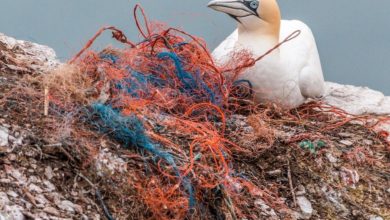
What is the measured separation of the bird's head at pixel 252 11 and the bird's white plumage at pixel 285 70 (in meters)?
0.17

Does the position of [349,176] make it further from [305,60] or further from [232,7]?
[232,7]

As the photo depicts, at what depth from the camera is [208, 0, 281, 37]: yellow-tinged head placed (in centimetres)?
919

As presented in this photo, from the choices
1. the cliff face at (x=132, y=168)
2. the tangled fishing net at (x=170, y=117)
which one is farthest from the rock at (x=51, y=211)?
the tangled fishing net at (x=170, y=117)

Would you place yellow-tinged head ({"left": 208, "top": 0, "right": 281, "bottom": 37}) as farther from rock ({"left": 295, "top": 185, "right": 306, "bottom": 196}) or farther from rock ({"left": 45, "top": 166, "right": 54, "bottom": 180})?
rock ({"left": 45, "top": 166, "right": 54, "bottom": 180})

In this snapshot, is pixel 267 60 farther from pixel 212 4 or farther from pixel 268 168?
pixel 268 168

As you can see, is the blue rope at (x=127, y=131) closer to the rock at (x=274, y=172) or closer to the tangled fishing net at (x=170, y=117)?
the tangled fishing net at (x=170, y=117)

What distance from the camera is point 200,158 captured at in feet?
23.0

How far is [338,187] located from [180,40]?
222 centimetres

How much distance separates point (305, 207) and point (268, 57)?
6.98 ft

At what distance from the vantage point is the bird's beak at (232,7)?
9148 mm

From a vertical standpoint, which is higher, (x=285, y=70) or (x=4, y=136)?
(x=4, y=136)

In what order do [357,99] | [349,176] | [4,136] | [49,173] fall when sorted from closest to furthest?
[49,173] → [4,136] → [349,176] → [357,99]

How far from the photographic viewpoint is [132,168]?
6543mm

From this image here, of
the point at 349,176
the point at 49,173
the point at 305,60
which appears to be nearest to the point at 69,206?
the point at 49,173
